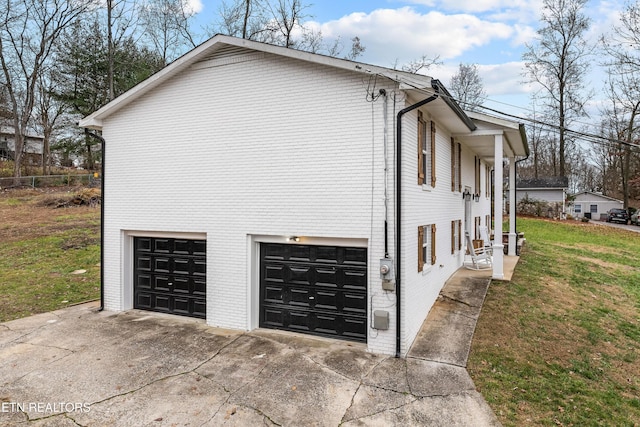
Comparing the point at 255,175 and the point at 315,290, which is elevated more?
the point at 255,175

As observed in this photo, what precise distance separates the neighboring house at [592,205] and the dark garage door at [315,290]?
4773 cm

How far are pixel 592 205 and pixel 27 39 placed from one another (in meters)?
57.5

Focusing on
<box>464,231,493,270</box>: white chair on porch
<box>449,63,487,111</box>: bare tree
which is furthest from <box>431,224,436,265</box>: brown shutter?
<box>449,63,487,111</box>: bare tree

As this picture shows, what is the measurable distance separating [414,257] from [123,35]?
21.6 meters

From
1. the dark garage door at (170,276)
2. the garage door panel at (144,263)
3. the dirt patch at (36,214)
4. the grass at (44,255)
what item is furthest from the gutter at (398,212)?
the dirt patch at (36,214)

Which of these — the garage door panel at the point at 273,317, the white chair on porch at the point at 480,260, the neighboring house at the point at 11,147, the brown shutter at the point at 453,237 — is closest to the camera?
the garage door panel at the point at 273,317

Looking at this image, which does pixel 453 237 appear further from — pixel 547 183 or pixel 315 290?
pixel 547 183

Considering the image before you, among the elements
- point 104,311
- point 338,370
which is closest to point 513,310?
point 338,370

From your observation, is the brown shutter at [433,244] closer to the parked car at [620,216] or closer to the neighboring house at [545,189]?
the neighboring house at [545,189]

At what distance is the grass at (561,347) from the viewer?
16.8ft

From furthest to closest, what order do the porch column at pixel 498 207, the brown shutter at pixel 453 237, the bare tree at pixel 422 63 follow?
the bare tree at pixel 422 63, the brown shutter at pixel 453 237, the porch column at pixel 498 207

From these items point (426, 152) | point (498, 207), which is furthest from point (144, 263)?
point (498, 207)

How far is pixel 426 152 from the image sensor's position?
8414 millimetres

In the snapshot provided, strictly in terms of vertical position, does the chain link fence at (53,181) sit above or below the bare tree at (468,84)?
below
